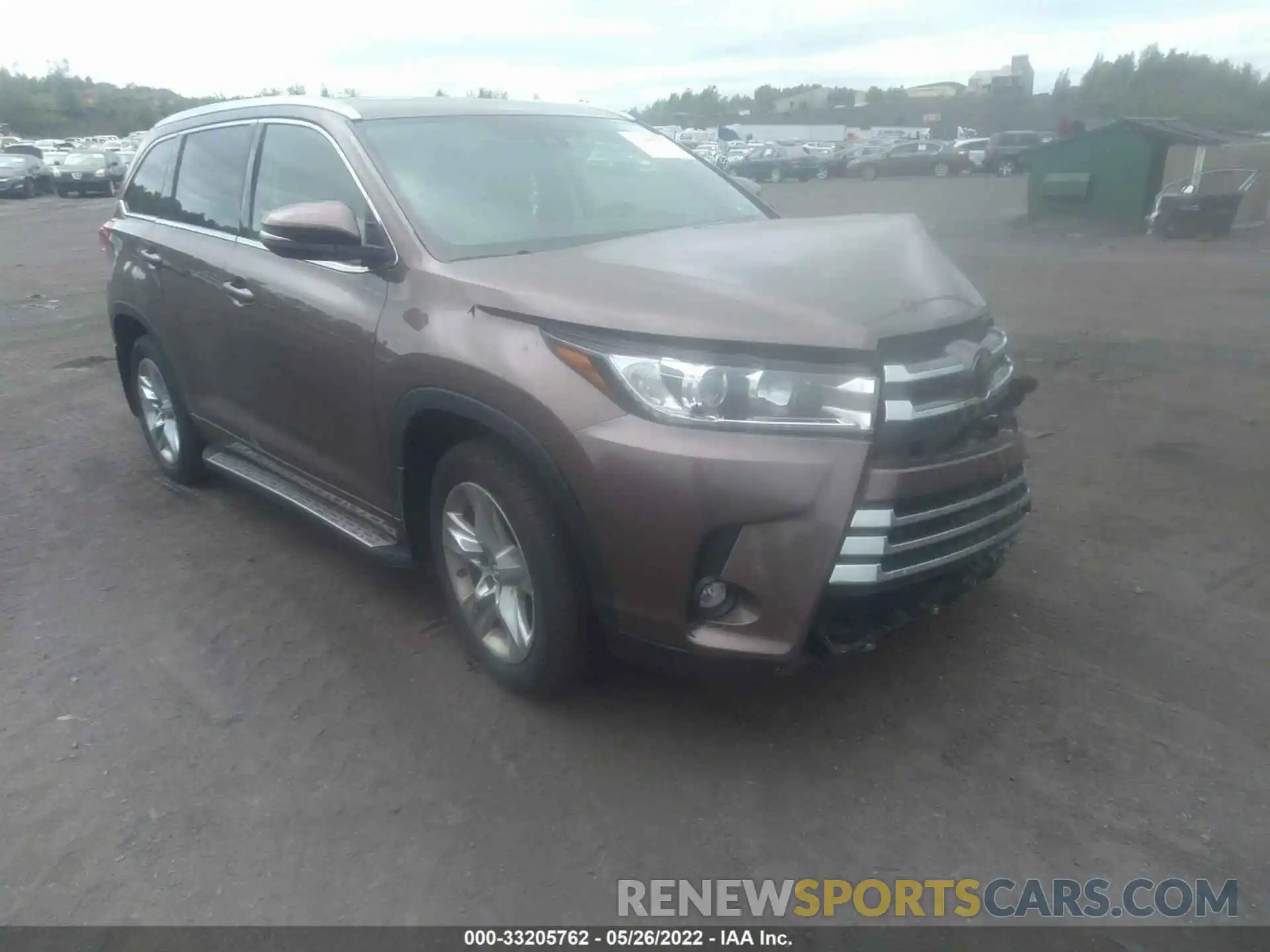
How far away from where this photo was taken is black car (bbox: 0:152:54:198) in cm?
3403

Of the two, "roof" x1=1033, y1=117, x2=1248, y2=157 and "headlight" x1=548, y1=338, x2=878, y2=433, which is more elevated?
"headlight" x1=548, y1=338, x2=878, y2=433

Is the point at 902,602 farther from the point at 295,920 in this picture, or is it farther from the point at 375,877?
the point at 295,920

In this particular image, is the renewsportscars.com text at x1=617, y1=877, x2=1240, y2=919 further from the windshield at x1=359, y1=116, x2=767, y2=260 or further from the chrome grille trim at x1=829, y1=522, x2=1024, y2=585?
the windshield at x1=359, y1=116, x2=767, y2=260

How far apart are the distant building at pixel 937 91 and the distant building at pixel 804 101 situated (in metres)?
7.86

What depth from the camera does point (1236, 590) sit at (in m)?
4.23

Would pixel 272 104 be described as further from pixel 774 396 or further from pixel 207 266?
pixel 774 396

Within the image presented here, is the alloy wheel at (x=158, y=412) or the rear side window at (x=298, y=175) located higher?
the rear side window at (x=298, y=175)

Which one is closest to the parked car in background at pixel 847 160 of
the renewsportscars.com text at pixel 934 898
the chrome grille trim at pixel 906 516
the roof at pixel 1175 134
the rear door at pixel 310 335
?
the roof at pixel 1175 134

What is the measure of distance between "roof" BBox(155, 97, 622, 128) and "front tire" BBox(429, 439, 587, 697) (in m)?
1.52

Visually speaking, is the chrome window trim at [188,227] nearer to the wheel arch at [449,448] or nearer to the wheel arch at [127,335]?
the wheel arch at [127,335]

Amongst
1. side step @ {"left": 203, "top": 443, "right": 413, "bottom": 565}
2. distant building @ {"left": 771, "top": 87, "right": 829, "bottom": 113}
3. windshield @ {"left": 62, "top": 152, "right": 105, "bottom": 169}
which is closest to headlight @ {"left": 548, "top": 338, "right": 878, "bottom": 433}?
side step @ {"left": 203, "top": 443, "right": 413, "bottom": 565}

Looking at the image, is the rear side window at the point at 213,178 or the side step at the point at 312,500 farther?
the rear side window at the point at 213,178

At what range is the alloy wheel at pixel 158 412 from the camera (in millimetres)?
5586

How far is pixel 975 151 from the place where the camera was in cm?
4016
